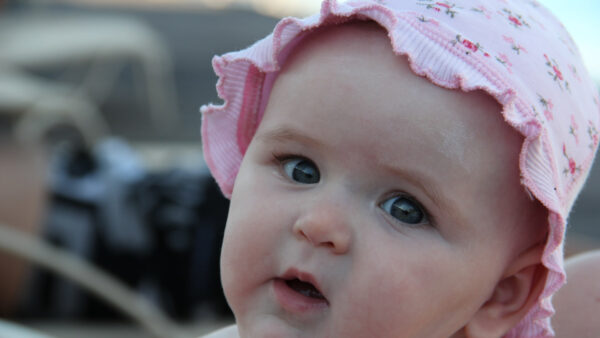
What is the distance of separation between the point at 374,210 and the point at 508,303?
19cm

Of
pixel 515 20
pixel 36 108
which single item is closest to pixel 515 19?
pixel 515 20

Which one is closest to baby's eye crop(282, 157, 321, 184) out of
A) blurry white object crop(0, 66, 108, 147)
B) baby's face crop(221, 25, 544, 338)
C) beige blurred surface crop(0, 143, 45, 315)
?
baby's face crop(221, 25, 544, 338)

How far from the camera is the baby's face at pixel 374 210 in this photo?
65 centimetres

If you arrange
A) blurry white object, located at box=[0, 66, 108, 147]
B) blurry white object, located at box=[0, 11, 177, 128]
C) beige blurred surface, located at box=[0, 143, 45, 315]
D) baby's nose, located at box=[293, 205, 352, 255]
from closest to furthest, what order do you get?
baby's nose, located at box=[293, 205, 352, 255], beige blurred surface, located at box=[0, 143, 45, 315], blurry white object, located at box=[0, 66, 108, 147], blurry white object, located at box=[0, 11, 177, 128]

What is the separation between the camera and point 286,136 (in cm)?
70

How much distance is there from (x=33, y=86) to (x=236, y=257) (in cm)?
302

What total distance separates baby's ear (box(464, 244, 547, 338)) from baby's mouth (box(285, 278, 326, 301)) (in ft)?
0.57

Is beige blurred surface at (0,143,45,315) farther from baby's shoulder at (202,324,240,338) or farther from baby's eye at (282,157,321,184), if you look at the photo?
baby's eye at (282,157,321,184)

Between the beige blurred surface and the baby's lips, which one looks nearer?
the baby's lips

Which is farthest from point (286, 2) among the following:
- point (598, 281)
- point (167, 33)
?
point (598, 281)

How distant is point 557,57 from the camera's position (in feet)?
2.42

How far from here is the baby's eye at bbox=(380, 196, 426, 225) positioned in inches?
26.5

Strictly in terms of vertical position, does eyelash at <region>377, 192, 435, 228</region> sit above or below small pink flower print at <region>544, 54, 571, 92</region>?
below

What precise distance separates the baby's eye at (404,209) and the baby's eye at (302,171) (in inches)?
2.6
